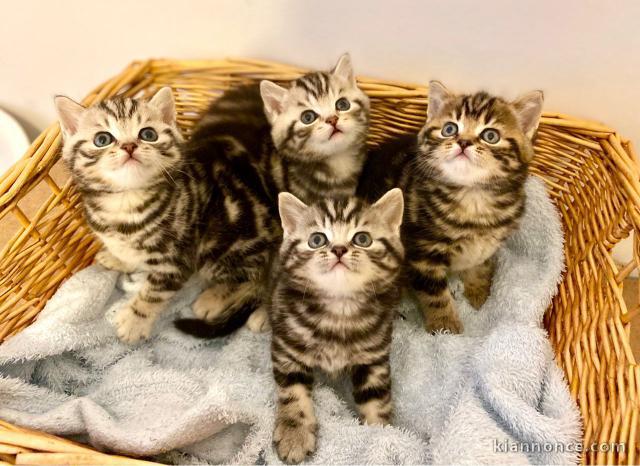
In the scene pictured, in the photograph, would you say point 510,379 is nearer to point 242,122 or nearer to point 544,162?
point 544,162

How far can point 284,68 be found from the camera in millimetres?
1784

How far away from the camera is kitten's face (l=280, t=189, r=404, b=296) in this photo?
3.67ft

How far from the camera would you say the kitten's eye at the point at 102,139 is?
132cm

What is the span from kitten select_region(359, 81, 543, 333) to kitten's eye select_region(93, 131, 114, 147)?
2.38ft

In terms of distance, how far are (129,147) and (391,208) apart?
63 cm

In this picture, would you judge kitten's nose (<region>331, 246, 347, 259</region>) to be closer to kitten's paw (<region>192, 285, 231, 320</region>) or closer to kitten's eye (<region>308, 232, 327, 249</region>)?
kitten's eye (<region>308, 232, 327, 249</region>)

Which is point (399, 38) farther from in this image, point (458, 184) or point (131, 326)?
point (131, 326)

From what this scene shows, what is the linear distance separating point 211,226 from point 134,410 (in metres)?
0.51

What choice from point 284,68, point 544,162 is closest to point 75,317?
point 284,68

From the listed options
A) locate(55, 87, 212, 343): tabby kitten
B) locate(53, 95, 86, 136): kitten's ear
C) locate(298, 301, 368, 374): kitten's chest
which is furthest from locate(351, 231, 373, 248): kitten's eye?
locate(53, 95, 86, 136): kitten's ear

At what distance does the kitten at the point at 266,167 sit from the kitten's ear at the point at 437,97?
0.19 meters

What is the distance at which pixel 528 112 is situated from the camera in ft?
4.47

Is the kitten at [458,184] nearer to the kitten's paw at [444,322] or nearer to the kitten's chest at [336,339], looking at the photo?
the kitten's paw at [444,322]

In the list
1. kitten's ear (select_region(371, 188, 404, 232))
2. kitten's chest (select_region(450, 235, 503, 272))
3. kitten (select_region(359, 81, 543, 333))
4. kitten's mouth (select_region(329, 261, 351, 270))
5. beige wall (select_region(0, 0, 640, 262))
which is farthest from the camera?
beige wall (select_region(0, 0, 640, 262))
